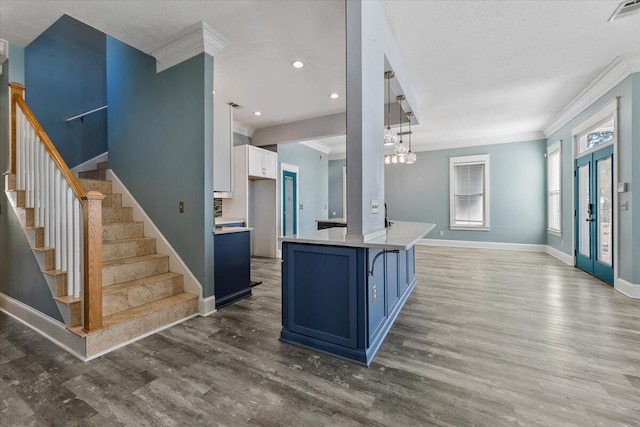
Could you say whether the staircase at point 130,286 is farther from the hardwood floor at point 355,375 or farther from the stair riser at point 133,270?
the hardwood floor at point 355,375

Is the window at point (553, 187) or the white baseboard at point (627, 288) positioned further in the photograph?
the window at point (553, 187)

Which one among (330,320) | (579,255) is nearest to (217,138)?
(330,320)

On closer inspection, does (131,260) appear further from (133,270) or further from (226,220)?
(226,220)

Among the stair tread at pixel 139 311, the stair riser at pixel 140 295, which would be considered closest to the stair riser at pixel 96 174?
the stair riser at pixel 140 295

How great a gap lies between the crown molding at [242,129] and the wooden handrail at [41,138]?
128 inches

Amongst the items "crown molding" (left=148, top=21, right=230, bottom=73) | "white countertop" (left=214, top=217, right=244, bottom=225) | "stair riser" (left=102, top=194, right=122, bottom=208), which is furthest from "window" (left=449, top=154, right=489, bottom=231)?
"stair riser" (left=102, top=194, right=122, bottom=208)

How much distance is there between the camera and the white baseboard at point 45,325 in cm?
217

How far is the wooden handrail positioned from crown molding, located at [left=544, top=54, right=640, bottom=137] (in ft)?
19.3

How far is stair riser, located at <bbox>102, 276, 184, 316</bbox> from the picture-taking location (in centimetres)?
248

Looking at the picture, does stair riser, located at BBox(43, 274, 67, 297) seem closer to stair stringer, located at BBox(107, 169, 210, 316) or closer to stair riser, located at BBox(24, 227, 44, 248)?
stair riser, located at BBox(24, 227, 44, 248)

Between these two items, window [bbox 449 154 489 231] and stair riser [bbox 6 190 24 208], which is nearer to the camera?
stair riser [bbox 6 190 24 208]

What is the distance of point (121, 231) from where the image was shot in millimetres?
3221

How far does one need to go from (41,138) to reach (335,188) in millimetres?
7151

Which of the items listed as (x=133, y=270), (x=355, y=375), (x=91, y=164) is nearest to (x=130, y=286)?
(x=133, y=270)
